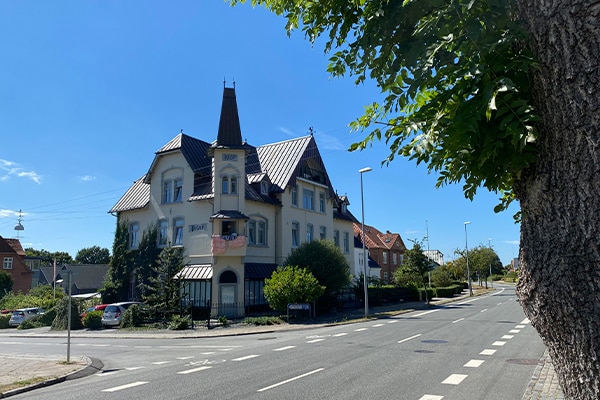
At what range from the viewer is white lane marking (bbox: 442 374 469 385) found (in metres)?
9.54

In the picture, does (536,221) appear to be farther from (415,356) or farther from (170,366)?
(170,366)

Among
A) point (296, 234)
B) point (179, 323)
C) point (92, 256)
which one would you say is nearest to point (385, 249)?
point (296, 234)

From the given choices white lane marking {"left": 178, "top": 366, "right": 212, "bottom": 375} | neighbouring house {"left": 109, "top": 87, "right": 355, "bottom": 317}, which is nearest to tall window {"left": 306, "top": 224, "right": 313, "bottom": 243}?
neighbouring house {"left": 109, "top": 87, "right": 355, "bottom": 317}

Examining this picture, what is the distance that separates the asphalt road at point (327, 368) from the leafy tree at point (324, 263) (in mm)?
10902

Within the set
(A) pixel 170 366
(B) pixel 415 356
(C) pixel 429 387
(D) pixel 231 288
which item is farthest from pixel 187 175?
(C) pixel 429 387

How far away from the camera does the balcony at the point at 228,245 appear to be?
98.4 feet

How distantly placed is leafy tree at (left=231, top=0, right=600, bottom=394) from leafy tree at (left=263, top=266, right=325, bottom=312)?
24.7 m

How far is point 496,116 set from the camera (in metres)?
2.57

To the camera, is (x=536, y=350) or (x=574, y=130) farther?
(x=536, y=350)

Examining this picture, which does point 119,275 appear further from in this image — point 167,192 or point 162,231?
point 167,192

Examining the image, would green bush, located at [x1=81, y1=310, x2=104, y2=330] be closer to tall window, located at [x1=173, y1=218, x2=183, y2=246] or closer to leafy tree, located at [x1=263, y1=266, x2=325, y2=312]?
tall window, located at [x1=173, y1=218, x2=183, y2=246]

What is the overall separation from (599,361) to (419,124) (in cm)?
170

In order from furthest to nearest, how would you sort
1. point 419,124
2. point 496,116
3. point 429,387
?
point 429,387 < point 419,124 < point 496,116

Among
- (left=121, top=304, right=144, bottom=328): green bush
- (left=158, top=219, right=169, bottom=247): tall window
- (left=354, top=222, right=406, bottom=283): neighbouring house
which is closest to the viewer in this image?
(left=121, top=304, right=144, bottom=328): green bush
